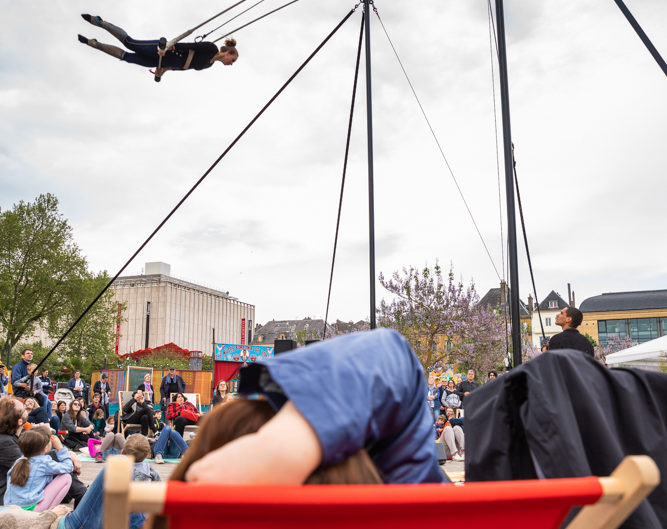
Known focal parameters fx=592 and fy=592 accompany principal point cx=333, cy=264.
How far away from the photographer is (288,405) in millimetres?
831

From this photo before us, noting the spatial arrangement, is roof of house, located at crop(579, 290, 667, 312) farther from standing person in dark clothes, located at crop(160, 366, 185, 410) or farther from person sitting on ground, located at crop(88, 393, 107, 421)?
person sitting on ground, located at crop(88, 393, 107, 421)

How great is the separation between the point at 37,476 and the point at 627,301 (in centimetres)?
7877

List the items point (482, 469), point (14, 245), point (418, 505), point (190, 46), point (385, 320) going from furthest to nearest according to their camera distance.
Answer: point (14, 245)
point (385, 320)
point (190, 46)
point (482, 469)
point (418, 505)

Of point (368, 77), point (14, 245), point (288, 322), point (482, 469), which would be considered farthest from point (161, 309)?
point (482, 469)

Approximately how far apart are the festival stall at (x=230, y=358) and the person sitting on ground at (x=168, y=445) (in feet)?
34.8

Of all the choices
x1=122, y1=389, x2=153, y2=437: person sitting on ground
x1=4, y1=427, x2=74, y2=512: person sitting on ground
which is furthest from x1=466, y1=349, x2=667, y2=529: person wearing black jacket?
x1=122, y1=389, x2=153, y2=437: person sitting on ground

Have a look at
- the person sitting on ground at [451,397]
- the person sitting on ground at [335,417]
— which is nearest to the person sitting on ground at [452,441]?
the person sitting on ground at [451,397]

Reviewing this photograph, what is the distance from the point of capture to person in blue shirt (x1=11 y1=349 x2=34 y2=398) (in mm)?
10445

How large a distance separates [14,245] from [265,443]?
26411mm

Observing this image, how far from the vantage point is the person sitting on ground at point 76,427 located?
11.5m

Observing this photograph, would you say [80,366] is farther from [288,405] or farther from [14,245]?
[288,405]

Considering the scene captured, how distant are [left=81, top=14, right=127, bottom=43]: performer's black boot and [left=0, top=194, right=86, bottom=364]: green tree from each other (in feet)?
68.1

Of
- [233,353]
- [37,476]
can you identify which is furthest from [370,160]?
[233,353]

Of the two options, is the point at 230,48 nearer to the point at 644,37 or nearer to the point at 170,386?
the point at 644,37
